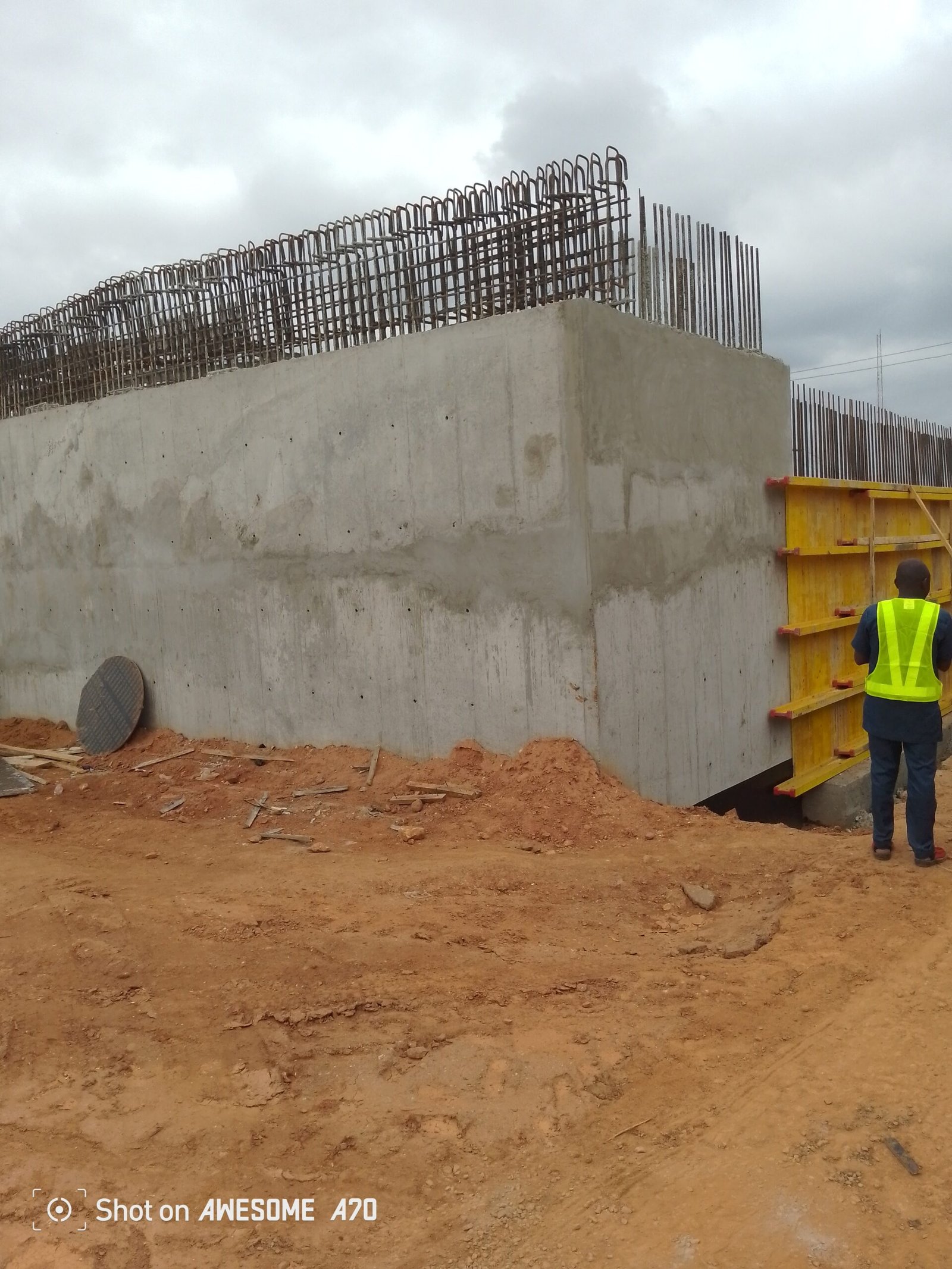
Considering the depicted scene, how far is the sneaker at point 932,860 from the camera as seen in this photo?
5633 millimetres

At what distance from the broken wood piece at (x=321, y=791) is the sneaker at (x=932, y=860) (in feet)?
12.2

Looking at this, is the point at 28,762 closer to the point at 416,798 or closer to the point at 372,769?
the point at 372,769

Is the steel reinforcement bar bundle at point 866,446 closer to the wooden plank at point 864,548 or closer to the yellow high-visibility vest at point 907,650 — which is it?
the wooden plank at point 864,548

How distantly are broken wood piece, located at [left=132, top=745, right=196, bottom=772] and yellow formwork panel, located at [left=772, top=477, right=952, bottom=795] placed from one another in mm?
4935

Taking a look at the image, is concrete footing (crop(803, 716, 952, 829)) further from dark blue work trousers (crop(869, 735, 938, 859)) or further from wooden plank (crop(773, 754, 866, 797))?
dark blue work trousers (crop(869, 735, 938, 859))

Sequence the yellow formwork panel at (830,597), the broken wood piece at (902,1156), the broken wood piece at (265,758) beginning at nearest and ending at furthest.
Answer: the broken wood piece at (902,1156), the broken wood piece at (265,758), the yellow formwork panel at (830,597)

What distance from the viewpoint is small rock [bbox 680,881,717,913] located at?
201 inches

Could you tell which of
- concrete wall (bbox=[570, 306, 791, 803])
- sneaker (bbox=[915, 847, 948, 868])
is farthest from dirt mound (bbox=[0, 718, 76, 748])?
sneaker (bbox=[915, 847, 948, 868])

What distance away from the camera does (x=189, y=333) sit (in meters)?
9.02

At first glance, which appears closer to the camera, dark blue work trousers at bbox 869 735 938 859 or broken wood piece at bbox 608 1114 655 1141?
broken wood piece at bbox 608 1114 655 1141

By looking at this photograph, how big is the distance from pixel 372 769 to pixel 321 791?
0.39 metres

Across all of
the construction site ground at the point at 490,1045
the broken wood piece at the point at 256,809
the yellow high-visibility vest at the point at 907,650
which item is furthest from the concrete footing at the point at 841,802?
the broken wood piece at the point at 256,809

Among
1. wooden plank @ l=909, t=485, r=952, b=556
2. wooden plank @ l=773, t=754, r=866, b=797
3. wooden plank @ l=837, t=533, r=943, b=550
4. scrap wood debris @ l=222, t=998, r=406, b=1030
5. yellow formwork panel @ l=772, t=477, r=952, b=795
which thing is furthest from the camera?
wooden plank @ l=909, t=485, r=952, b=556

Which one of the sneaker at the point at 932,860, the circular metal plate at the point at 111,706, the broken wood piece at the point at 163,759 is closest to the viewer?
the sneaker at the point at 932,860
